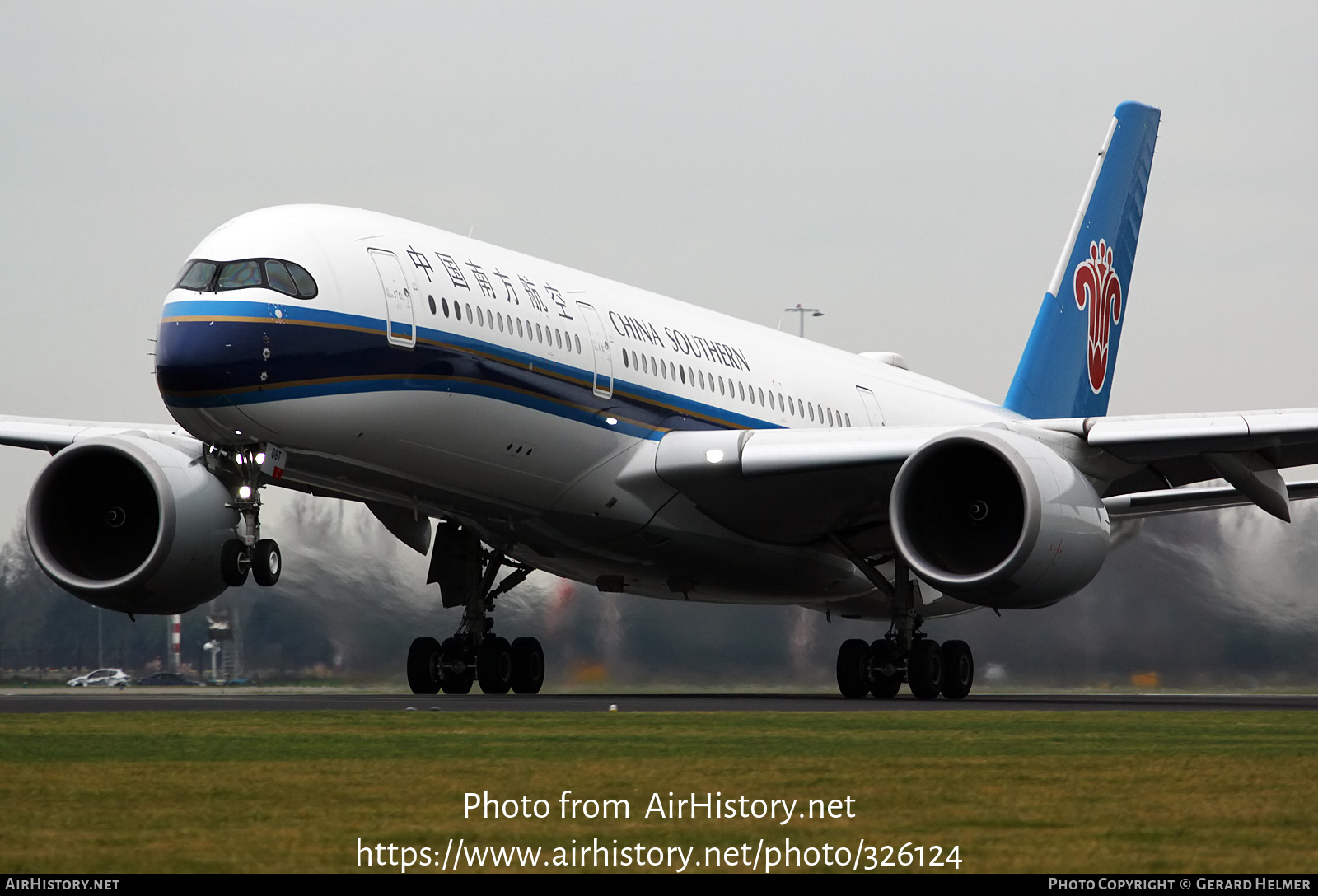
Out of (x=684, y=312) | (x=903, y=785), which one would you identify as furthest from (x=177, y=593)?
(x=903, y=785)

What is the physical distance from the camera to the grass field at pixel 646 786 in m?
7.54

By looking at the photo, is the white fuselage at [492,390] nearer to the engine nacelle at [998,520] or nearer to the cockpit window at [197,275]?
the cockpit window at [197,275]

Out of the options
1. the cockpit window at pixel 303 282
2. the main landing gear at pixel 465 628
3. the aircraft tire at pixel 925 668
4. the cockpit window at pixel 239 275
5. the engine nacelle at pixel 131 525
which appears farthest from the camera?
the main landing gear at pixel 465 628

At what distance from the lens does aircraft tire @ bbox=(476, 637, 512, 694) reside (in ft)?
79.3

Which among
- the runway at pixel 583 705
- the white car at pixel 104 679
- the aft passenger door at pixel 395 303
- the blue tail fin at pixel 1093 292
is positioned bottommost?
the white car at pixel 104 679

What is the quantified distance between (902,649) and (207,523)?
8.64m

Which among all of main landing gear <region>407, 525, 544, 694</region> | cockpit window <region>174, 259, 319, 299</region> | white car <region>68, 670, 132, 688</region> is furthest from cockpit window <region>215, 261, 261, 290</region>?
white car <region>68, 670, 132, 688</region>

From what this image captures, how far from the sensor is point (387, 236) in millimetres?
19703

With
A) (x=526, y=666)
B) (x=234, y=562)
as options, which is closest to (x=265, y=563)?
(x=234, y=562)

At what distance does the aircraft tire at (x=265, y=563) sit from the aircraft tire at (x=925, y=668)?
8.65 meters

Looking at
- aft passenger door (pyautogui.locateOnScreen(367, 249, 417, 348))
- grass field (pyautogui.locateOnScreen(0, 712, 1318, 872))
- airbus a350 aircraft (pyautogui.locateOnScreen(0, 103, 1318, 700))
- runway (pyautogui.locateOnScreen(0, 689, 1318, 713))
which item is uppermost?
aft passenger door (pyautogui.locateOnScreen(367, 249, 417, 348))

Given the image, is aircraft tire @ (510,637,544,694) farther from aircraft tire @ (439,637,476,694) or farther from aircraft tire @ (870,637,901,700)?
aircraft tire @ (870,637,901,700)

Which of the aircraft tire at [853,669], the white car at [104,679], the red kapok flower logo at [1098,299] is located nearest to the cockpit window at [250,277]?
the aircraft tire at [853,669]

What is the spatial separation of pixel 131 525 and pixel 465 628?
4743mm
